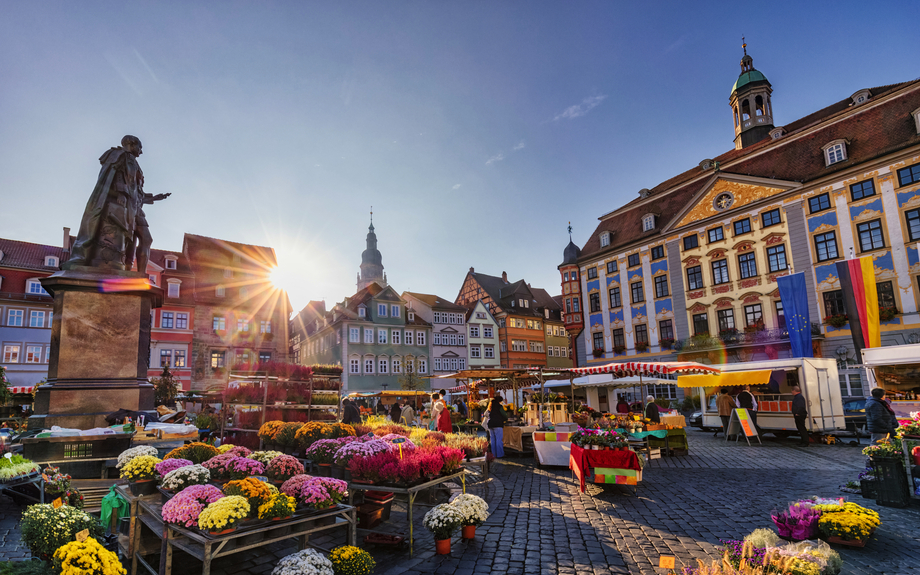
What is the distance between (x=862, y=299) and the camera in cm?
2166

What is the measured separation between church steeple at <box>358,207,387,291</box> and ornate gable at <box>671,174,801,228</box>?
65.5 metres

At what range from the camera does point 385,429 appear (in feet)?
32.2

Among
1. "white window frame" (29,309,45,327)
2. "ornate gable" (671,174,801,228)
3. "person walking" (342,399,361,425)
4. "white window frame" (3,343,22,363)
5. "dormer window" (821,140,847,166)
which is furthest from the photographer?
"white window frame" (29,309,45,327)

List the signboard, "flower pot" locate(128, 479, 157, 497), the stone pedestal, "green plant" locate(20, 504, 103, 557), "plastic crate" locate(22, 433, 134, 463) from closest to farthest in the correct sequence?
"green plant" locate(20, 504, 103, 557)
"flower pot" locate(128, 479, 157, 497)
"plastic crate" locate(22, 433, 134, 463)
the stone pedestal
the signboard

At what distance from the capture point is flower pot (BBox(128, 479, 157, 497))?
5.04 meters

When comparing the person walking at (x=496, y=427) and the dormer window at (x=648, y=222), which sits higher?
the dormer window at (x=648, y=222)

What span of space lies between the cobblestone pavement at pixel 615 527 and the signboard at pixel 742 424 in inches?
198

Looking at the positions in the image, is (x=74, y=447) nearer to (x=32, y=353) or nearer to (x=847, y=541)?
(x=847, y=541)

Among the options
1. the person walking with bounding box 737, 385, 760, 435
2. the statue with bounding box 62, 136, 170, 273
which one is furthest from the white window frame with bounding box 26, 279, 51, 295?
the person walking with bounding box 737, 385, 760, 435

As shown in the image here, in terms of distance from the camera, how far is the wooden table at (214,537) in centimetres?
374

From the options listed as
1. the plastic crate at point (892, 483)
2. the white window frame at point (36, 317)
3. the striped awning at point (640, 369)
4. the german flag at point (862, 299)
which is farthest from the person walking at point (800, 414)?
the white window frame at point (36, 317)

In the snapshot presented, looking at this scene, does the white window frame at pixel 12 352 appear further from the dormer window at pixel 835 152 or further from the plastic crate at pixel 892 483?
the dormer window at pixel 835 152

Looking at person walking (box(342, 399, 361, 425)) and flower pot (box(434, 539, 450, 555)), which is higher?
person walking (box(342, 399, 361, 425))

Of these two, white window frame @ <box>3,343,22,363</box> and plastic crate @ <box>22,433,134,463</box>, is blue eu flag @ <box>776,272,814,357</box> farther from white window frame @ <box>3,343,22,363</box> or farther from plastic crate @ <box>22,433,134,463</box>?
white window frame @ <box>3,343,22,363</box>
